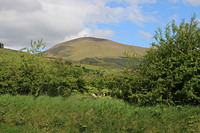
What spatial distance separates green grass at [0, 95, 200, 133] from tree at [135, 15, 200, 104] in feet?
1.86

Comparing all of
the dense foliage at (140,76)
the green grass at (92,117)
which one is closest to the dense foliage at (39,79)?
the dense foliage at (140,76)

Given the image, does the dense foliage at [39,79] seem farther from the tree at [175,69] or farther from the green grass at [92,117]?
the tree at [175,69]

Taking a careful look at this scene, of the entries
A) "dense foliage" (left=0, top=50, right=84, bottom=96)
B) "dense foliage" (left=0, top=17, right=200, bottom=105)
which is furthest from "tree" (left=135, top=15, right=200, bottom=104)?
"dense foliage" (left=0, top=50, right=84, bottom=96)

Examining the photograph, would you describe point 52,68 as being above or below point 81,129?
above

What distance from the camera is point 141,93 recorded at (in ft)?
25.2

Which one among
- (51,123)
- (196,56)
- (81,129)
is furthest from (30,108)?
(196,56)

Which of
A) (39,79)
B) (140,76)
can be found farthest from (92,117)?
(39,79)

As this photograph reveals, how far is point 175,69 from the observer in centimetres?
713

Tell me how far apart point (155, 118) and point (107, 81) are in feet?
10.2

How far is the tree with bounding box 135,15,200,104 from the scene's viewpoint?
22.9 feet

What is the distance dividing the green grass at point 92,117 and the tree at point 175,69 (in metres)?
0.57

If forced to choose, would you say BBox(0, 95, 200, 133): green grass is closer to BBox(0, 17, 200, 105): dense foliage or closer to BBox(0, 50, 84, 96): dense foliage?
BBox(0, 17, 200, 105): dense foliage

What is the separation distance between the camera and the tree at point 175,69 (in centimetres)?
697

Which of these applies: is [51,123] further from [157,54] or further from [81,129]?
[157,54]
